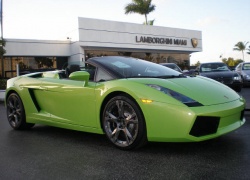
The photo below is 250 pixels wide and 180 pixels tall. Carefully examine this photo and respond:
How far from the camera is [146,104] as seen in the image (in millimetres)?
3453

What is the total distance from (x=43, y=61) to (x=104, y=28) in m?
6.73

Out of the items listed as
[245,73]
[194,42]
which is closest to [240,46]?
[194,42]

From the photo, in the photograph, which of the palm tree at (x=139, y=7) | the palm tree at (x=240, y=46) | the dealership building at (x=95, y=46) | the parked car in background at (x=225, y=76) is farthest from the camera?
the palm tree at (x=240, y=46)

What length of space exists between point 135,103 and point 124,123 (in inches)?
12.5

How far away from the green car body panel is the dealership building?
67.4 ft

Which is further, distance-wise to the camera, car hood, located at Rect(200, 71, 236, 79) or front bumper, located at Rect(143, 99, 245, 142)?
car hood, located at Rect(200, 71, 236, 79)

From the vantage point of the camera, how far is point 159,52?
124 ft

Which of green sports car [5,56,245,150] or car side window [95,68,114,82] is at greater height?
car side window [95,68,114,82]

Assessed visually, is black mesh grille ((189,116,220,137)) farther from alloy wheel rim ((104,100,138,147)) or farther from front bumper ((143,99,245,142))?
alloy wheel rim ((104,100,138,147))

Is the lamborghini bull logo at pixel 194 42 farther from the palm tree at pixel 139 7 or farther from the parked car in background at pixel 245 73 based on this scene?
the parked car in background at pixel 245 73

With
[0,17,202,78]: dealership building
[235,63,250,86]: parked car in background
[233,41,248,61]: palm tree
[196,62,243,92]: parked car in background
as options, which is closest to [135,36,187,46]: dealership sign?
[0,17,202,78]: dealership building

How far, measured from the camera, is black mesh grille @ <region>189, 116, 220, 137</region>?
326 centimetres

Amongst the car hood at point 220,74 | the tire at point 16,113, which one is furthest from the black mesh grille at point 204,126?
the car hood at point 220,74

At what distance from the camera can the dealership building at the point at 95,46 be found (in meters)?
27.6
